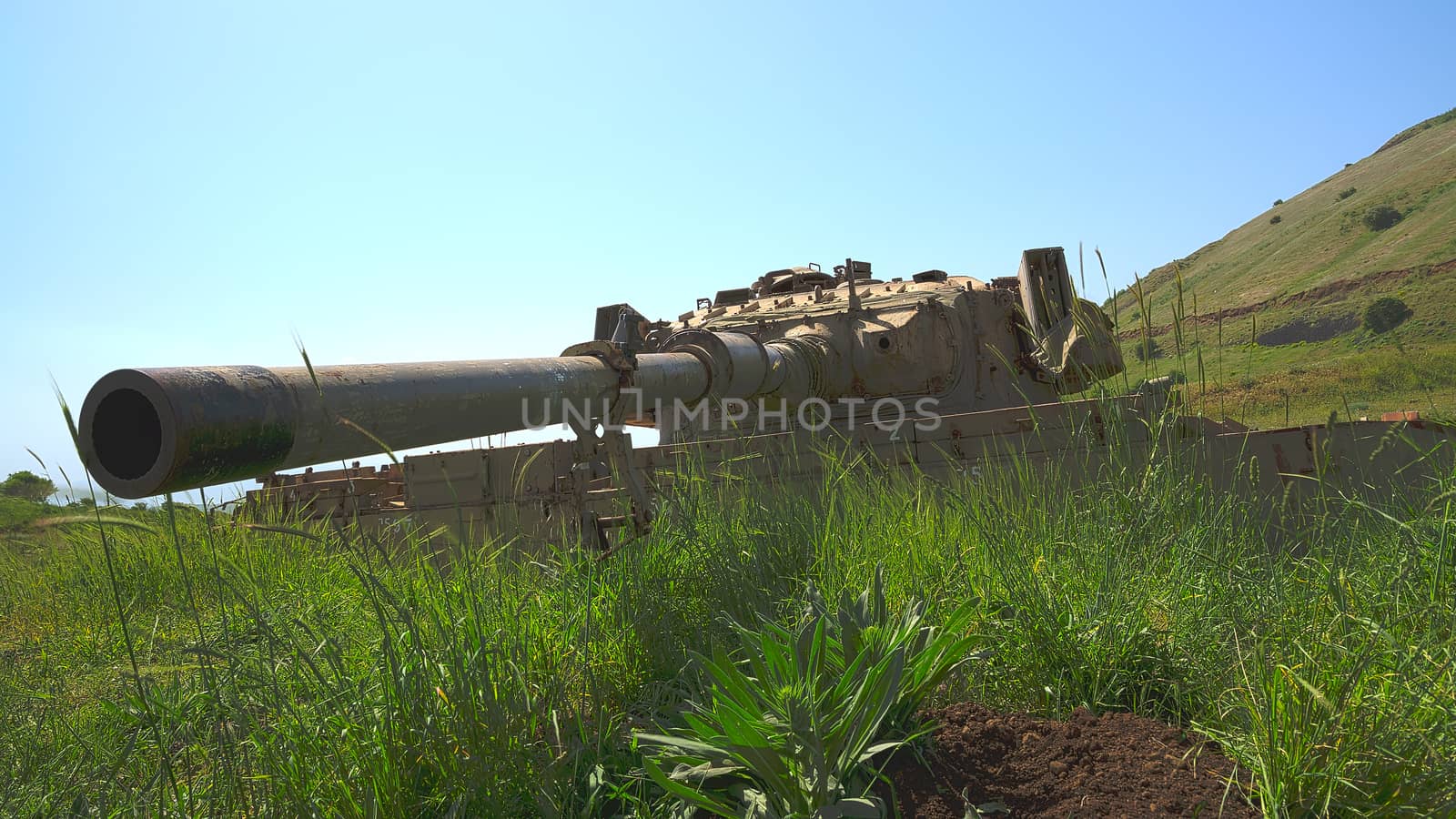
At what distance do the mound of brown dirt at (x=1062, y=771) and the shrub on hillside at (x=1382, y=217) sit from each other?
209 ft

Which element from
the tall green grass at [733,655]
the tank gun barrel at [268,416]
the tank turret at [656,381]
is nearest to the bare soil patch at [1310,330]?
the tank turret at [656,381]

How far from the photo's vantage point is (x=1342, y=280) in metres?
48.3

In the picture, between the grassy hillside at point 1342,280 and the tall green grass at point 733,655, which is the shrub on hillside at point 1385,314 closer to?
the grassy hillside at point 1342,280

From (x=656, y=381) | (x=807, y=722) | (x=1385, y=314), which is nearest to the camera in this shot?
(x=807, y=722)

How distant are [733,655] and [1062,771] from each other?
1.10m

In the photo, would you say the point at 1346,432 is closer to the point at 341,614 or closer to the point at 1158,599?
the point at 1158,599

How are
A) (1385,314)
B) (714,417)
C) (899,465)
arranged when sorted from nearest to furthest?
(899,465) → (714,417) → (1385,314)

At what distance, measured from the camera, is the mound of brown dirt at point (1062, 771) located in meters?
2.06

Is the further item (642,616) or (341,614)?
(341,614)

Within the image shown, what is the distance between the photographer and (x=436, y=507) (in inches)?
294

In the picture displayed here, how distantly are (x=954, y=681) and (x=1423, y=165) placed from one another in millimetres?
75152

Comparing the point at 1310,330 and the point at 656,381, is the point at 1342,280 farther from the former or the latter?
the point at 656,381

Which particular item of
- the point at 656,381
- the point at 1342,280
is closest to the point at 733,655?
the point at 656,381

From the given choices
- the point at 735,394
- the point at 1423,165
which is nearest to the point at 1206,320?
the point at 1423,165
